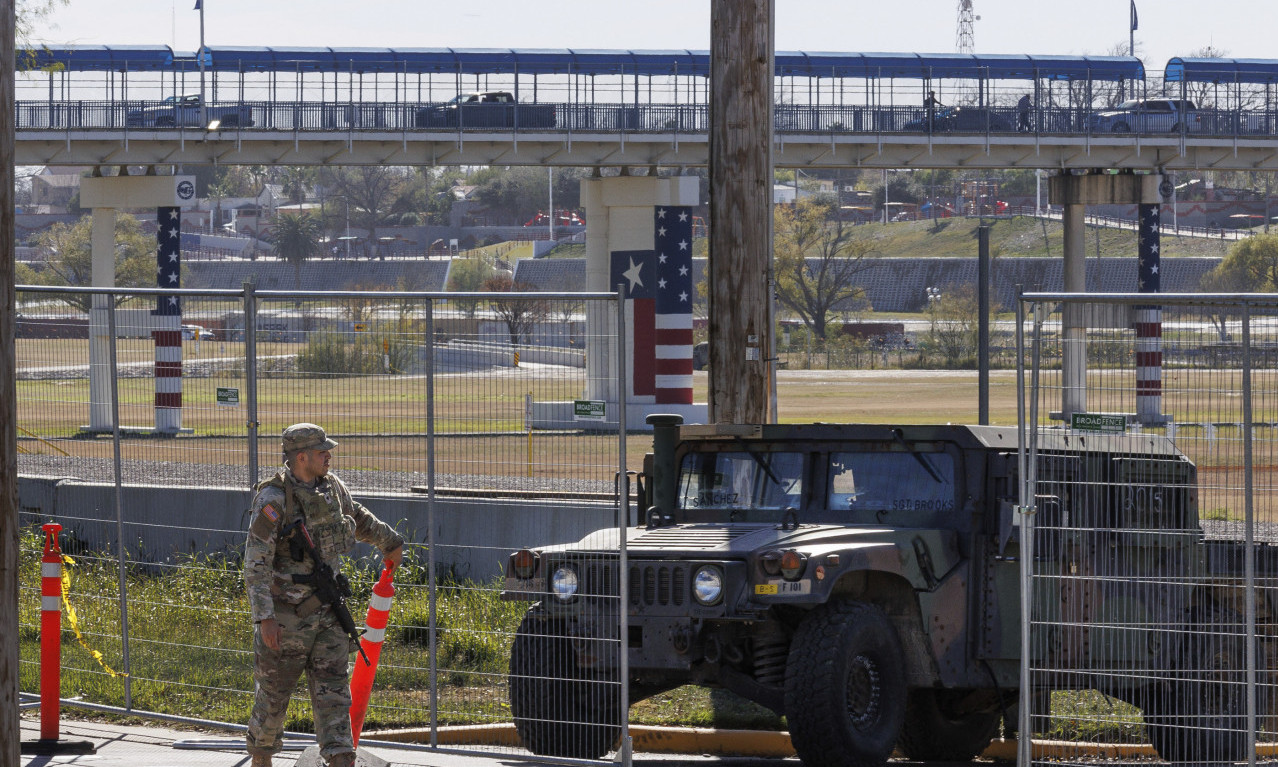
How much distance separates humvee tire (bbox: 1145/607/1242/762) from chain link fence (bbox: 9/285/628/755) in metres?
2.82

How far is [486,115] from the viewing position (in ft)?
133

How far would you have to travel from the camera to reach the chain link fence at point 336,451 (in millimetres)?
8688

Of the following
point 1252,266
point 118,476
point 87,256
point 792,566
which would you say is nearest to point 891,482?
point 792,566

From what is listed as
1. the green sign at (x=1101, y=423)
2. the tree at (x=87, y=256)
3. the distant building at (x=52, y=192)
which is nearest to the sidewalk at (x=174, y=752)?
the green sign at (x=1101, y=423)

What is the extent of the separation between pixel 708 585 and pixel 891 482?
61.6 inches

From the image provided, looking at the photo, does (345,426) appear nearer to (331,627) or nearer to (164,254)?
(331,627)

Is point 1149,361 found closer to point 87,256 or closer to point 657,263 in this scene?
point 657,263

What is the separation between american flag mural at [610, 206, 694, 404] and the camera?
3884 cm

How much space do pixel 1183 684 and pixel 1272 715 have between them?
50cm

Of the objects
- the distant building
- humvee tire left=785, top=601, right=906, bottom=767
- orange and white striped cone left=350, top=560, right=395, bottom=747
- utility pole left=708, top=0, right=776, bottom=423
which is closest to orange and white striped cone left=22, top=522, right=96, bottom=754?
orange and white striped cone left=350, top=560, right=395, bottom=747

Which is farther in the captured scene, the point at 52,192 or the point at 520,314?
the point at 52,192

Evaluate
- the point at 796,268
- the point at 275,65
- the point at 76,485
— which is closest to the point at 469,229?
the point at 796,268

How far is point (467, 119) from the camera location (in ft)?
135

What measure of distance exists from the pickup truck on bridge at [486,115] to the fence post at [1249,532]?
33.0 m
